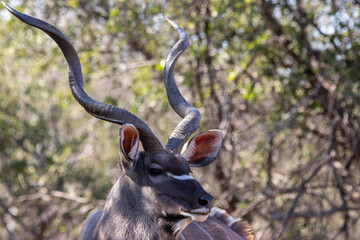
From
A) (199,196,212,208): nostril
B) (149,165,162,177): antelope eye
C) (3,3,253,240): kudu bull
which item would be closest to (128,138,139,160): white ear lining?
(3,3,253,240): kudu bull

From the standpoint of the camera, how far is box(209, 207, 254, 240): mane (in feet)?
13.6

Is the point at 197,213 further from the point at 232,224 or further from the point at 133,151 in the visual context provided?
the point at 232,224

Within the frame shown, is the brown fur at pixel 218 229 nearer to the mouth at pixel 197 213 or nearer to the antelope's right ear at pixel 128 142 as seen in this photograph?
the mouth at pixel 197 213

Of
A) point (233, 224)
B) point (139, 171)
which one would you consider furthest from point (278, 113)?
point (139, 171)

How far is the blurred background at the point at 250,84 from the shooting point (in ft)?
20.5

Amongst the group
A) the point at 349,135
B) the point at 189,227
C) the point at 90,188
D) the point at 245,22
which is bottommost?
the point at 90,188

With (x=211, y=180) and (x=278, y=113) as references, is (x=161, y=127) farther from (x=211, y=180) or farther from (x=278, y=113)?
(x=278, y=113)

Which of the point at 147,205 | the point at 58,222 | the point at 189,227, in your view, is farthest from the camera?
the point at 58,222

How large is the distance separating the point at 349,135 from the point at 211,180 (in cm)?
171

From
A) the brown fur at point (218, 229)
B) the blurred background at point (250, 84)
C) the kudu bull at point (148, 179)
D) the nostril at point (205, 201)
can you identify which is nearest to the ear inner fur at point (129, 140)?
the kudu bull at point (148, 179)

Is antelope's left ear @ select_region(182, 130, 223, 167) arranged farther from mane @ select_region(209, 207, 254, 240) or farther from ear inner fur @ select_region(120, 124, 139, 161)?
mane @ select_region(209, 207, 254, 240)

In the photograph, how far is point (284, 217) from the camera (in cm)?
619

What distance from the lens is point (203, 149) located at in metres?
3.34

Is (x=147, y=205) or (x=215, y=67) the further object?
(x=215, y=67)
